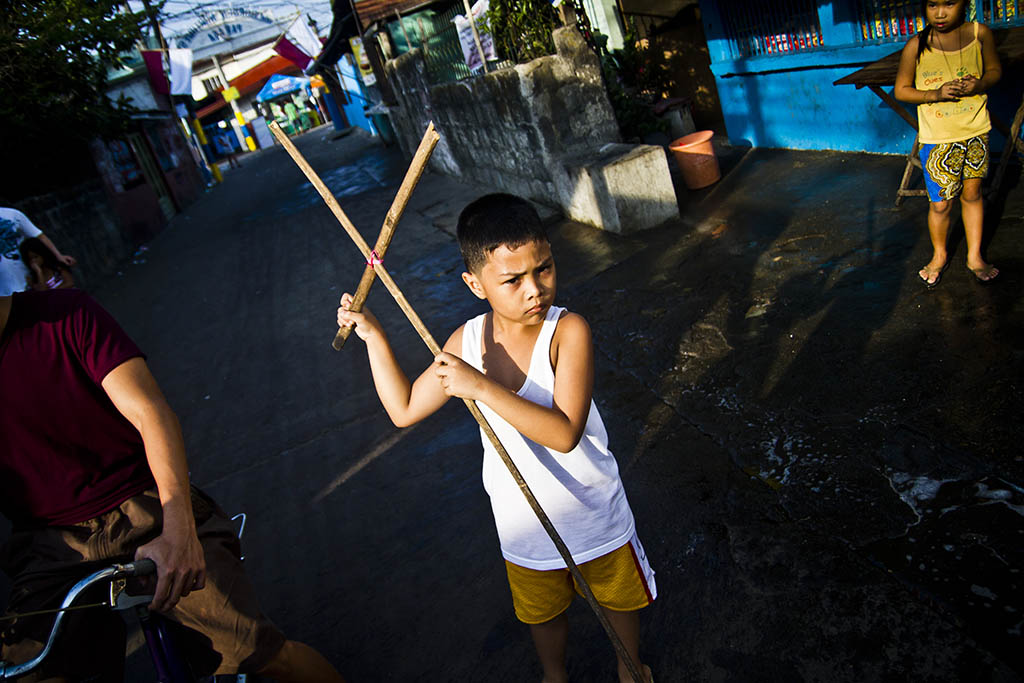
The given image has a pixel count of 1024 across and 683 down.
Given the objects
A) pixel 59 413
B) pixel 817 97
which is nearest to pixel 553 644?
pixel 59 413

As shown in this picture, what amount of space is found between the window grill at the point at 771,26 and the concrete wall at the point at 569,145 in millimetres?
1951

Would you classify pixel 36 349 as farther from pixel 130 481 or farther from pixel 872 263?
pixel 872 263

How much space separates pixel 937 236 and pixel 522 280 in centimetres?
321

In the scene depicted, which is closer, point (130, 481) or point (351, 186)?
point (130, 481)

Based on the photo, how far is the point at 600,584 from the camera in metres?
1.97

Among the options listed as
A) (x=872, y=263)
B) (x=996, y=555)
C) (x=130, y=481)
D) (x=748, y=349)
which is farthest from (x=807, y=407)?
(x=130, y=481)

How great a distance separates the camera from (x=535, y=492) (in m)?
1.90

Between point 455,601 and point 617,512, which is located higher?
point 617,512

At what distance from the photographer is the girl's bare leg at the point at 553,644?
2055mm

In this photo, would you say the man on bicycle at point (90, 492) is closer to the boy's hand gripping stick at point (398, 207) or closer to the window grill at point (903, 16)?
the boy's hand gripping stick at point (398, 207)

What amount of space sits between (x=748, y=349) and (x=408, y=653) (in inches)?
97.5

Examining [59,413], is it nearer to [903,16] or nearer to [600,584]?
[600,584]

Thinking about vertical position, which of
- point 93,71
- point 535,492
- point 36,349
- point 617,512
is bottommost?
point 617,512

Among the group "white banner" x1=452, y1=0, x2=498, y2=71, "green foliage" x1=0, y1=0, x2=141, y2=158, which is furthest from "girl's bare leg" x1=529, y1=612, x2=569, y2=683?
"green foliage" x1=0, y1=0, x2=141, y2=158
